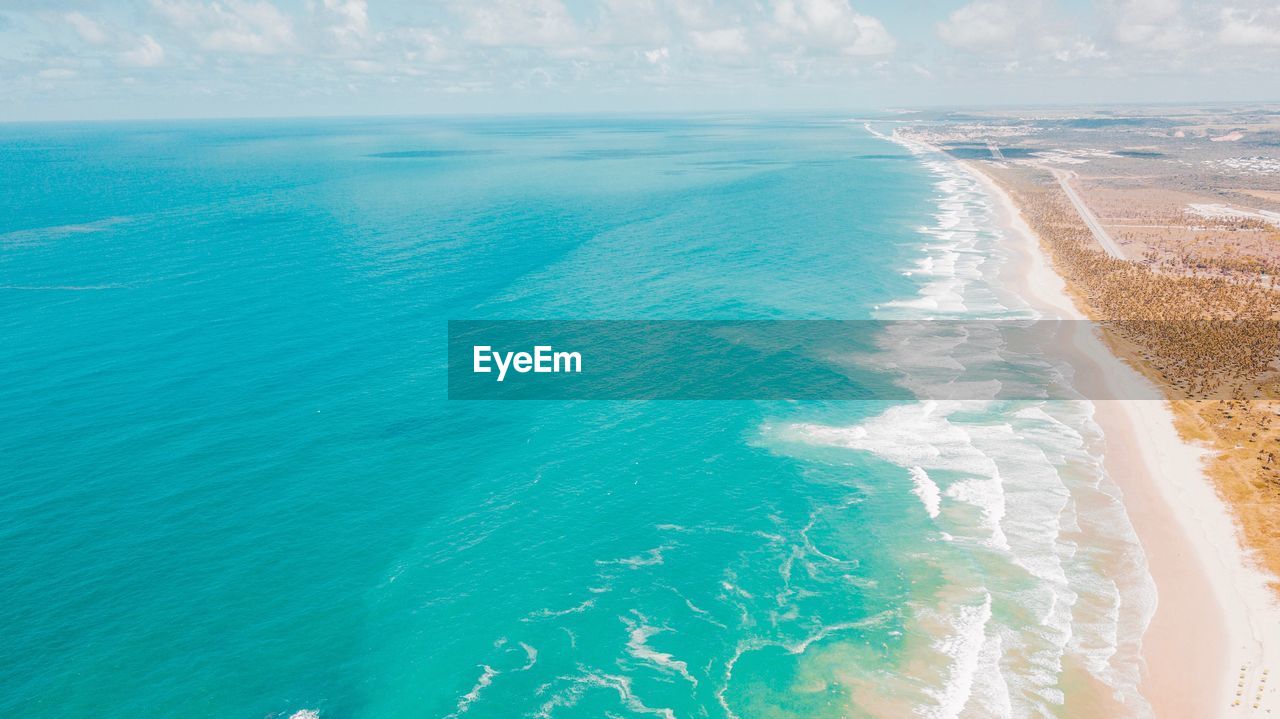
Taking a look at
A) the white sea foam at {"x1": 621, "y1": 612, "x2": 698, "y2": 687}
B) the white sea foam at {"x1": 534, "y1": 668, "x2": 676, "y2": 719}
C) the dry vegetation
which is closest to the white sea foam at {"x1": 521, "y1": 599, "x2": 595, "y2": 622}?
the white sea foam at {"x1": 621, "y1": 612, "x2": 698, "y2": 687}

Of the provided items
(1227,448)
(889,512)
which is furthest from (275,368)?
(1227,448)

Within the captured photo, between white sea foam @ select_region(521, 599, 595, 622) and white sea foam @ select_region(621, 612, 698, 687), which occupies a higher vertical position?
white sea foam @ select_region(521, 599, 595, 622)

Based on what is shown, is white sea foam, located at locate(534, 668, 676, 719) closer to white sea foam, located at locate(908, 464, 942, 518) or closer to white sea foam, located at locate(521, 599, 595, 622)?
white sea foam, located at locate(521, 599, 595, 622)

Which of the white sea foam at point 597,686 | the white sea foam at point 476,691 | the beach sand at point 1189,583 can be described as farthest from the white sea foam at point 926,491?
the white sea foam at point 476,691

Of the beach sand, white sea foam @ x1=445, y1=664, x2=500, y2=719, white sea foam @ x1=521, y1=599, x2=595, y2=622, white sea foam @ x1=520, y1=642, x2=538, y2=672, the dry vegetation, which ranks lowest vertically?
white sea foam @ x1=445, y1=664, x2=500, y2=719

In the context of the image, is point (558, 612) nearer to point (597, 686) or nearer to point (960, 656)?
point (597, 686)

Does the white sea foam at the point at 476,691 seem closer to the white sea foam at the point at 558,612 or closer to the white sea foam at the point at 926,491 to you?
the white sea foam at the point at 558,612

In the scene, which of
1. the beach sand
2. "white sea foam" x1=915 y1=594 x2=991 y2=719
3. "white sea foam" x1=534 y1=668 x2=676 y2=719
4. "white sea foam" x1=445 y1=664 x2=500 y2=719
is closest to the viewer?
"white sea foam" x1=445 y1=664 x2=500 y2=719

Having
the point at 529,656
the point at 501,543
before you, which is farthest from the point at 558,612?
the point at 501,543

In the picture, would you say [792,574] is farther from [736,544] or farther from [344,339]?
[344,339]
